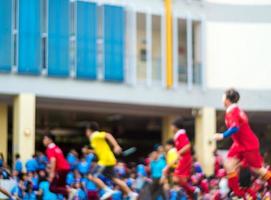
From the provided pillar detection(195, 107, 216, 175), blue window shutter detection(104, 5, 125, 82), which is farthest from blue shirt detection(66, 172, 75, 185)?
pillar detection(195, 107, 216, 175)

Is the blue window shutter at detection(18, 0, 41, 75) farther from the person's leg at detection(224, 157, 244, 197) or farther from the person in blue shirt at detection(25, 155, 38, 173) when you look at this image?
the person's leg at detection(224, 157, 244, 197)

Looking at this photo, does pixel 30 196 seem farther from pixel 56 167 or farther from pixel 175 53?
pixel 175 53

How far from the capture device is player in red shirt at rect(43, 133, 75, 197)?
1845 centimetres

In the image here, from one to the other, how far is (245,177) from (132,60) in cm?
1930

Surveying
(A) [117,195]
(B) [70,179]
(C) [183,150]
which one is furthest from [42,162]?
(C) [183,150]

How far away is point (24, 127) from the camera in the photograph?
100 ft

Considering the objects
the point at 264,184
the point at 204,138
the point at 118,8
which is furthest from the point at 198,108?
the point at 264,184

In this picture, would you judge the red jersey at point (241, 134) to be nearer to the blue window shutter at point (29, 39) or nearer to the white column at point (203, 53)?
the blue window shutter at point (29, 39)

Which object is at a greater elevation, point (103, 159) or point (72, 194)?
point (103, 159)

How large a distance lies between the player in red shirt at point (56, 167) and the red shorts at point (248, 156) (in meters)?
5.81

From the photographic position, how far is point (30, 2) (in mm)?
31094

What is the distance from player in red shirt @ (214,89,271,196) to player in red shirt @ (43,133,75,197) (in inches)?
228

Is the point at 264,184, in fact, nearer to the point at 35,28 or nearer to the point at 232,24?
the point at 35,28

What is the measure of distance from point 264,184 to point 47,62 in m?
17.8
